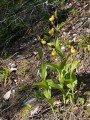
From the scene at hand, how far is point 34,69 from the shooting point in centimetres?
377

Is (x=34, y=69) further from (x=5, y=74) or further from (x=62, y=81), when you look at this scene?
(x=62, y=81)

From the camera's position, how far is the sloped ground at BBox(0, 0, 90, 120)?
312cm

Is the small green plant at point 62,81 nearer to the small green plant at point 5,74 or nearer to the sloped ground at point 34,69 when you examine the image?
the sloped ground at point 34,69

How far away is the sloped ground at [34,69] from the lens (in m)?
3.12

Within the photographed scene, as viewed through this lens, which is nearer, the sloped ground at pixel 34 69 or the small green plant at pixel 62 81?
the small green plant at pixel 62 81

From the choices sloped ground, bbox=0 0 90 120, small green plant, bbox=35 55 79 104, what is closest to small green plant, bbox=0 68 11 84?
sloped ground, bbox=0 0 90 120

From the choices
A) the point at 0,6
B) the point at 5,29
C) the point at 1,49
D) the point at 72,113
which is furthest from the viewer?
the point at 0,6

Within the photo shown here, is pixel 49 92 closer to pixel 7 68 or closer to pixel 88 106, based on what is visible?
pixel 88 106

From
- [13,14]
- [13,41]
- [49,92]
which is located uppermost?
[13,14]

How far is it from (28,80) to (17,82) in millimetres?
156

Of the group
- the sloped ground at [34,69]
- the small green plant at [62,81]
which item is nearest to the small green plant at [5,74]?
the sloped ground at [34,69]

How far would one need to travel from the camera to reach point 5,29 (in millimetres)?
4691

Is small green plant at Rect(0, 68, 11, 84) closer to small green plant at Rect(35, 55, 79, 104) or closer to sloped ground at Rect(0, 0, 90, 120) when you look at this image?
sloped ground at Rect(0, 0, 90, 120)

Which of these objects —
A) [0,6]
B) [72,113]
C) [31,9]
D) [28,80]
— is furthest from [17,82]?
[0,6]
